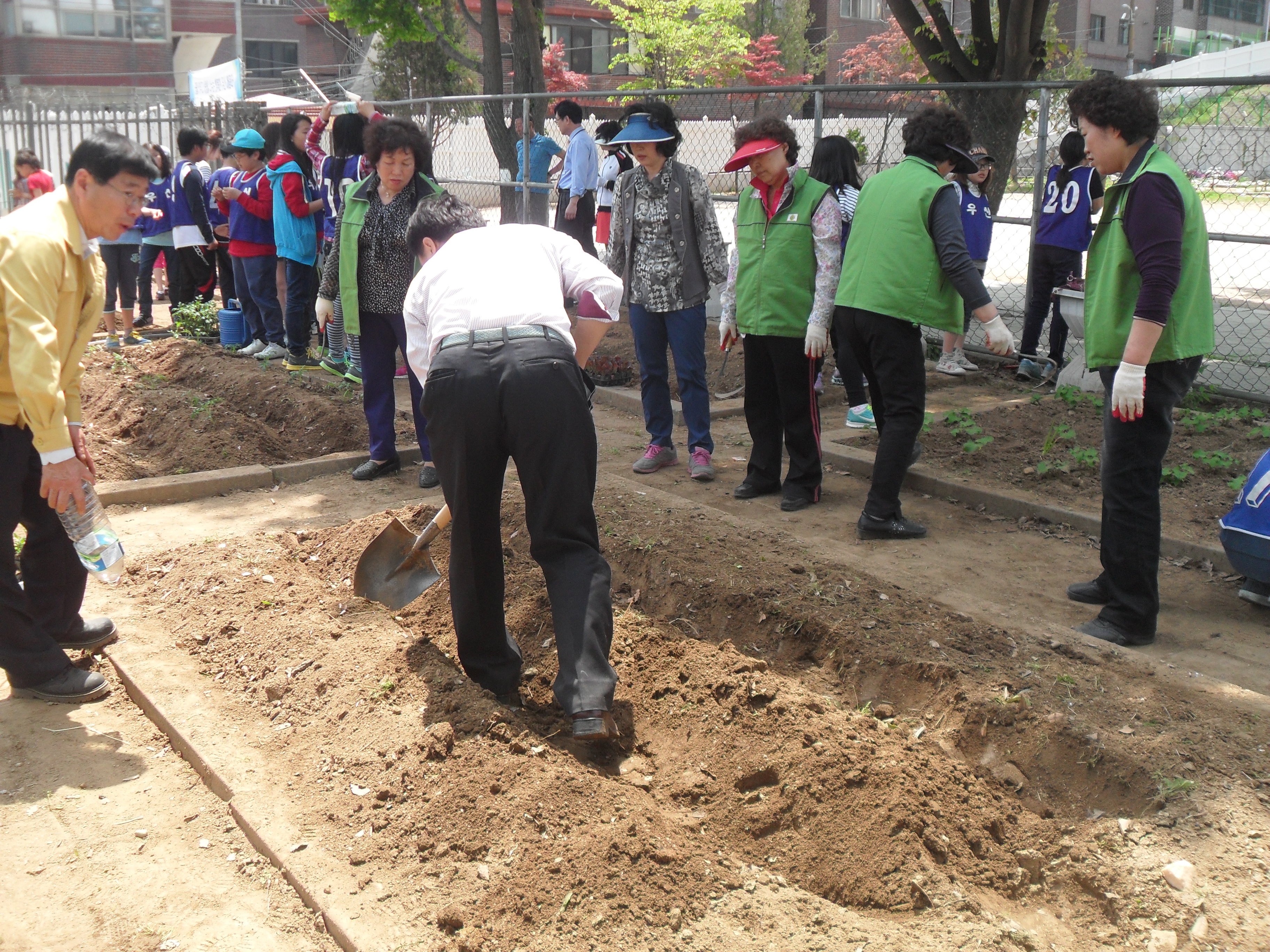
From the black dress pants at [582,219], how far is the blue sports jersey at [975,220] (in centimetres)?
421

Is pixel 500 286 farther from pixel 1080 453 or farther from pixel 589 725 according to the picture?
pixel 1080 453

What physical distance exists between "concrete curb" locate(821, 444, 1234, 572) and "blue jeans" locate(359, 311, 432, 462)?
2437 mm

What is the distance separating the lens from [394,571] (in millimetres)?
4688

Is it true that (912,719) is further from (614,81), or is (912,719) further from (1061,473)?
(614,81)

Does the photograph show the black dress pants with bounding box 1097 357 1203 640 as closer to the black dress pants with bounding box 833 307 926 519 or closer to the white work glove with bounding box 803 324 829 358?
the black dress pants with bounding box 833 307 926 519

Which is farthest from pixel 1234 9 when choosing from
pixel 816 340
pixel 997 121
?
pixel 816 340

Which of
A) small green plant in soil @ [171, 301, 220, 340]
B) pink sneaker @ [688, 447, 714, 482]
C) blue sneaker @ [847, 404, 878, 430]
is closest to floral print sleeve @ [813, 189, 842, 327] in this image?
pink sneaker @ [688, 447, 714, 482]

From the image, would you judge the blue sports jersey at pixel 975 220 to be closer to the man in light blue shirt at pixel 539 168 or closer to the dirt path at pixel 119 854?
the man in light blue shirt at pixel 539 168

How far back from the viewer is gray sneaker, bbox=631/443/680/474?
6648 mm

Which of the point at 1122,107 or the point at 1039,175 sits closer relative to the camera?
the point at 1122,107

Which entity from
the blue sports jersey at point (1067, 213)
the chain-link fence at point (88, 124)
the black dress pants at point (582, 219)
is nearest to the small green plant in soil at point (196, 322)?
the black dress pants at point (582, 219)

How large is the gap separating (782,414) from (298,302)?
4791mm

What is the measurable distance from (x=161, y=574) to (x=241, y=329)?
18.0 feet

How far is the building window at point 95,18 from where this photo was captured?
128 ft
